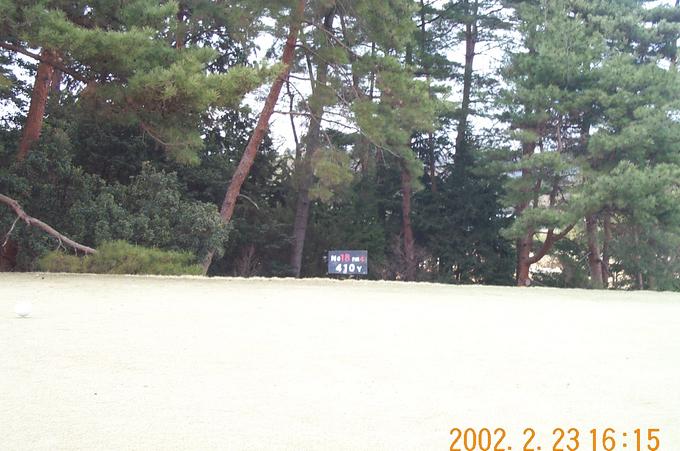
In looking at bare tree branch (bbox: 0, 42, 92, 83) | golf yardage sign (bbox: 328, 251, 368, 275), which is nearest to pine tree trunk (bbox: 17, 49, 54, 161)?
bare tree branch (bbox: 0, 42, 92, 83)

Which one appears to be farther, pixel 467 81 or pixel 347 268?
pixel 467 81

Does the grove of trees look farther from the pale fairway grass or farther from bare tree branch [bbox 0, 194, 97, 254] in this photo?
the pale fairway grass

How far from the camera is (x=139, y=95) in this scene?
459 inches

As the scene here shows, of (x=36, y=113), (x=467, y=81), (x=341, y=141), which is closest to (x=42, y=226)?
(x=36, y=113)

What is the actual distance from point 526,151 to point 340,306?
1734 cm

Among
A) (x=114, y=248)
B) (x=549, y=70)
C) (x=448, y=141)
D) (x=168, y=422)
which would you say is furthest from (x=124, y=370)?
(x=448, y=141)

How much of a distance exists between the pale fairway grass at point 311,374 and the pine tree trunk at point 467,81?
2070 cm

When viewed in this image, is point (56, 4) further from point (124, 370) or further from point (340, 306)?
point (124, 370)

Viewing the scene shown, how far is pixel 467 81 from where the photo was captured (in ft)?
98.7

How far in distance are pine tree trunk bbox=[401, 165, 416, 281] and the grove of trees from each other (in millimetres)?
86

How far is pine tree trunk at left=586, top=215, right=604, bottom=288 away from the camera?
23266mm
